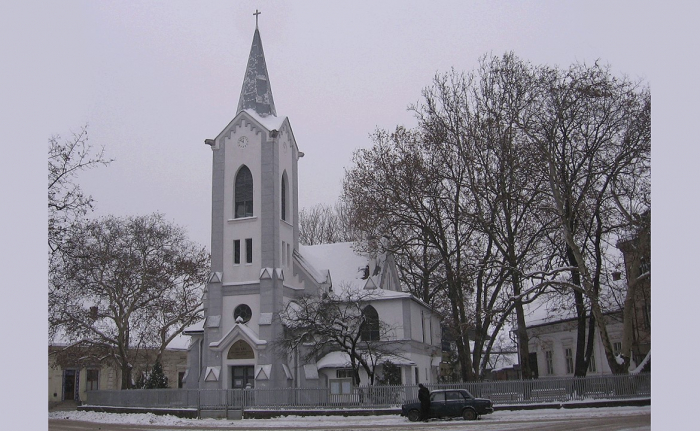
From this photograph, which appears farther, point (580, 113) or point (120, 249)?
point (120, 249)

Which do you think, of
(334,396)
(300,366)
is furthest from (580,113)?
(300,366)

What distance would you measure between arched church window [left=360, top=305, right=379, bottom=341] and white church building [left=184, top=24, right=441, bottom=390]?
1.17 feet

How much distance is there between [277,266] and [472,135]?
1222 centimetres

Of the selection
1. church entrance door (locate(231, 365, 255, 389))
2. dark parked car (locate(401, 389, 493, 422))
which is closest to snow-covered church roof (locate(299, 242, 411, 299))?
church entrance door (locate(231, 365, 255, 389))

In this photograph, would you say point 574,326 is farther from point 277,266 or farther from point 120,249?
point 120,249

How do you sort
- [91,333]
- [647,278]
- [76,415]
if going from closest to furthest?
1. [647,278]
2. [76,415]
3. [91,333]

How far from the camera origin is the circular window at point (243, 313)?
34.9 metres

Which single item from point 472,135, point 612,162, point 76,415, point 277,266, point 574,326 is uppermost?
point 472,135

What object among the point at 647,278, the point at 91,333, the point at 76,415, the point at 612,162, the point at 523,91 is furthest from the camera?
the point at 91,333

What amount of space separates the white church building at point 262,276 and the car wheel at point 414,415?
10.1 meters

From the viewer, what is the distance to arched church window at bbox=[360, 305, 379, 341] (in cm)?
3544

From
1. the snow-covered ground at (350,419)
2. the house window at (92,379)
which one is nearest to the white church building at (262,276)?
the snow-covered ground at (350,419)

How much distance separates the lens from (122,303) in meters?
41.7

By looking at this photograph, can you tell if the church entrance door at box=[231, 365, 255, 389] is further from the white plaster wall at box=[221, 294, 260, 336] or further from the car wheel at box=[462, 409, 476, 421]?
the car wheel at box=[462, 409, 476, 421]
